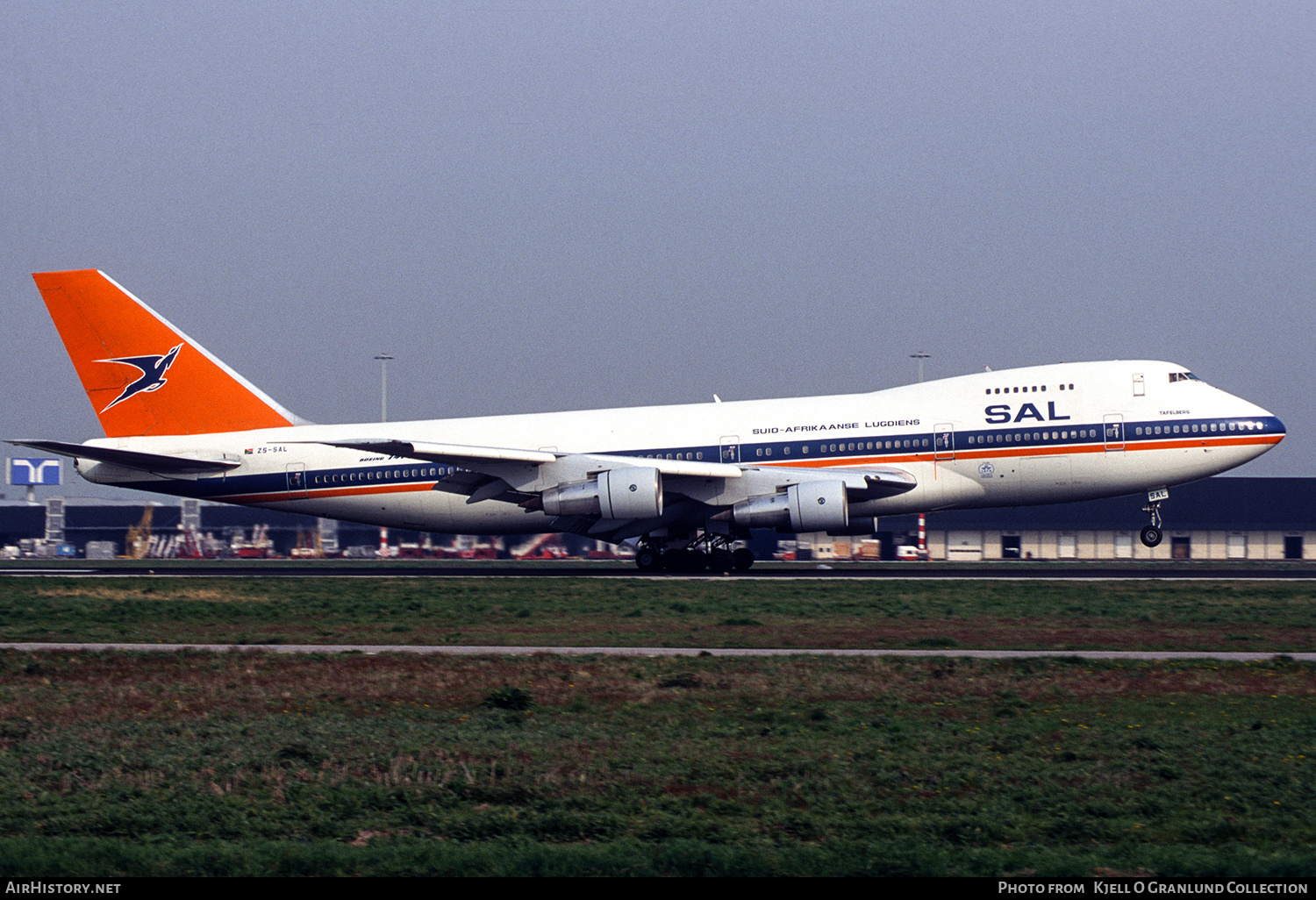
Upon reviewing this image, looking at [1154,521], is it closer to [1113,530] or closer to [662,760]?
[662,760]

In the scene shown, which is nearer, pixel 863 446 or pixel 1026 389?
pixel 1026 389

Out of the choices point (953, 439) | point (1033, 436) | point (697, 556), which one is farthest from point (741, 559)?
point (1033, 436)

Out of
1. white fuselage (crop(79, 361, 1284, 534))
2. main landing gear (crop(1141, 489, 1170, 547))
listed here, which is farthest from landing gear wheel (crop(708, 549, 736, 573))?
main landing gear (crop(1141, 489, 1170, 547))

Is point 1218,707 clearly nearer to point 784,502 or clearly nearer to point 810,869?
point 810,869

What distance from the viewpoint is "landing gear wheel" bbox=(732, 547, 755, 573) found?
40406mm

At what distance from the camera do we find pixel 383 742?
12.9 meters

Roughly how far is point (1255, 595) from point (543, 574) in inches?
850

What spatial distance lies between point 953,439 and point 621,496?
10.6 metres

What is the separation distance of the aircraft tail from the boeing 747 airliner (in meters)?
0.06

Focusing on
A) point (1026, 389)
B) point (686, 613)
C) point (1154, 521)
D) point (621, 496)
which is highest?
point (1026, 389)

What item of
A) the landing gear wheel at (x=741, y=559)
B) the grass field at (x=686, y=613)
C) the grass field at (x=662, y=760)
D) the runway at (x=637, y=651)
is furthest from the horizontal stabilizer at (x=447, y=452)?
the runway at (x=637, y=651)

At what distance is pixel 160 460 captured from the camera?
135 ft

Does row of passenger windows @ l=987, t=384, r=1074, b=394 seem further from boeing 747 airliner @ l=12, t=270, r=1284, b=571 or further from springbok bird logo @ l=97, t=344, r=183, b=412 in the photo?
springbok bird logo @ l=97, t=344, r=183, b=412

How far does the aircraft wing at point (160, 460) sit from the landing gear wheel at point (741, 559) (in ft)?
57.6
